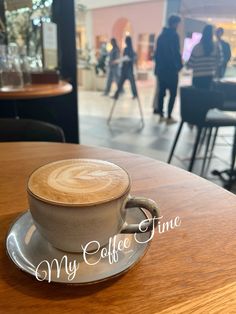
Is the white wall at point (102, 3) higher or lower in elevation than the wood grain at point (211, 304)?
higher

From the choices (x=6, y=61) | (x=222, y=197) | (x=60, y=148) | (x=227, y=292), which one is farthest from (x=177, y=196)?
(x=6, y=61)

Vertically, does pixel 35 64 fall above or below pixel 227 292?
above

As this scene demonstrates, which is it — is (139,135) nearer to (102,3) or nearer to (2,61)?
(2,61)

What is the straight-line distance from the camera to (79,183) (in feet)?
1.21

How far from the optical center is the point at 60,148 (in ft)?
2.47

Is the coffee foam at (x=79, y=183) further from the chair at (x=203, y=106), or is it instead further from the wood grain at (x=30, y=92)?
the chair at (x=203, y=106)

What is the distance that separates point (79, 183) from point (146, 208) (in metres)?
0.09

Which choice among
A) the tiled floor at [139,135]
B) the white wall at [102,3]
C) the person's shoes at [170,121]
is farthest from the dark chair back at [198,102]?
the white wall at [102,3]

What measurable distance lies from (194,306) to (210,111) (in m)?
2.00

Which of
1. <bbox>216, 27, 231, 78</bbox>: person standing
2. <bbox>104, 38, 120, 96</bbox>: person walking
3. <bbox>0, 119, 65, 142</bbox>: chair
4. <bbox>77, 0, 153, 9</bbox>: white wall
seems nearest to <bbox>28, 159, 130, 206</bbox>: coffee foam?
<bbox>0, 119, 65, 142</bbox>: chair

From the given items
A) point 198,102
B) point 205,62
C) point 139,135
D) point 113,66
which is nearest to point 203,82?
point 205,62

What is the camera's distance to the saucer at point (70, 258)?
34 centimetres

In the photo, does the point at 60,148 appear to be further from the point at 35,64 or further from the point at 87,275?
the point at 35,64

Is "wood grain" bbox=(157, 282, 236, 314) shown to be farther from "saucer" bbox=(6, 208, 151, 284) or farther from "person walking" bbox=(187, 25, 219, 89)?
"person walking" bbox=(187, 25, 219, 89)
